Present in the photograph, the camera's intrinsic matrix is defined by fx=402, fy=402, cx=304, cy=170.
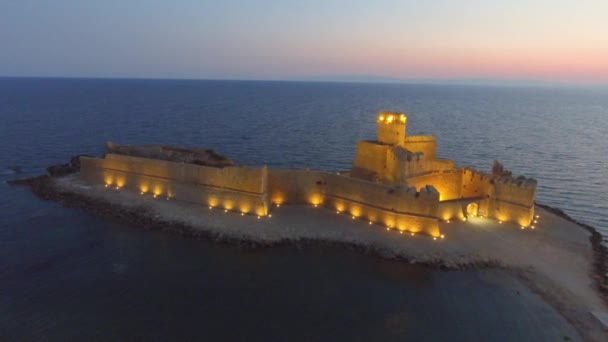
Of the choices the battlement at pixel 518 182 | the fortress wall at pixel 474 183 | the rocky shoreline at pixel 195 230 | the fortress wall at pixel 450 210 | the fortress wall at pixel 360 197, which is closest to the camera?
the rocky shoreline at pixel 195 230

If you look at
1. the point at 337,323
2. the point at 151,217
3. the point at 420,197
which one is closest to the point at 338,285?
the point at 337,323

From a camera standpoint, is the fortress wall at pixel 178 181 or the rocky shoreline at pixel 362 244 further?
the fortress wall at pixel 178 181

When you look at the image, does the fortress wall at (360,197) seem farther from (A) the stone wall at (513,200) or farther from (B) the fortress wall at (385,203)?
(A) the stone wall at (513,200)

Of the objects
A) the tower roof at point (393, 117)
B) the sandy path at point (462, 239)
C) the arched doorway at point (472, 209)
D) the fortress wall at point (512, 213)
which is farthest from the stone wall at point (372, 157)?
the fortress wall at point (512, 213)

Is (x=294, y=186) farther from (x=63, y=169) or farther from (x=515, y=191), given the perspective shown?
(x=63, y=169)

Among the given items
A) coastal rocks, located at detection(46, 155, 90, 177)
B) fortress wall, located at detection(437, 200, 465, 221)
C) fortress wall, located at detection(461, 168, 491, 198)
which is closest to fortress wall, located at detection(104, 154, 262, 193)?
coastal rocks, located at detection(46, 155, 90, 177)

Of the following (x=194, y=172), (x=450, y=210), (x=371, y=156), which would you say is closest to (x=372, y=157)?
(x=371, y=156)

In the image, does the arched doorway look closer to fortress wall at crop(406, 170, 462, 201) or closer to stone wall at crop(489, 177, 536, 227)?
stone wall at crop(489, 177, 536, 227)
